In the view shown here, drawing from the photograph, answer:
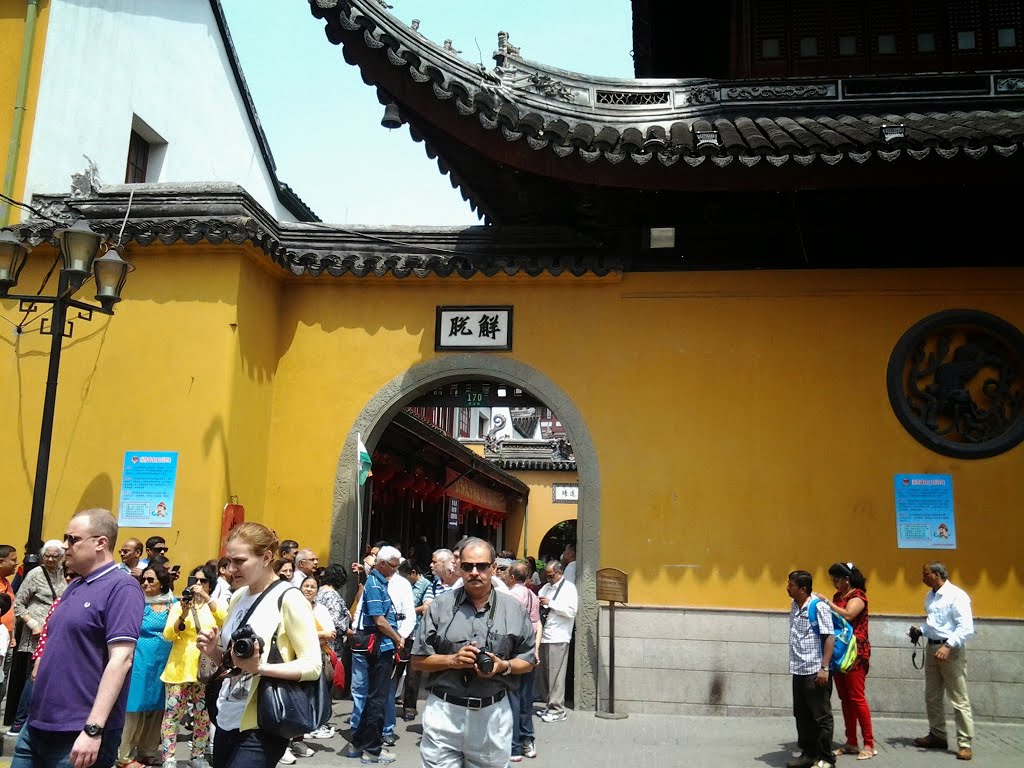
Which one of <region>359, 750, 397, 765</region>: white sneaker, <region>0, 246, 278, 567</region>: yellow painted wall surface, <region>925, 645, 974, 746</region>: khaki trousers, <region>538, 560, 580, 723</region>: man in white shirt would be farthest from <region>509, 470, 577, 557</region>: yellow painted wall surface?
<region>359, 750, 397, 765</region>: white sneaker

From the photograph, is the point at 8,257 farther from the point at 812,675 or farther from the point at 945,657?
the point at 945,657

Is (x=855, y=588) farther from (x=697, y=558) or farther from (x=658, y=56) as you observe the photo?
(x=658, y=56)

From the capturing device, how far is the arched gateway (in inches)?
318

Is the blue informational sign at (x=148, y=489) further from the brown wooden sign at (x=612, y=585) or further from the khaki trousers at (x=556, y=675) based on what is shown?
the brown wooden sign at (x=612, y=585)

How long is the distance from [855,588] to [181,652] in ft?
15.7

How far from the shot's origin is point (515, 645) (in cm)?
394

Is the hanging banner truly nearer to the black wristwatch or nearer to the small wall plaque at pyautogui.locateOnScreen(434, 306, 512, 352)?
the small wall plaque at pyautogui.locateOnScreen(434, 306, 512, 352)

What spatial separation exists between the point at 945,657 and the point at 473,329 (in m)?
4.91

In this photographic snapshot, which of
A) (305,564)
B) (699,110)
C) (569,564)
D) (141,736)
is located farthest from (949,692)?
(141,736)

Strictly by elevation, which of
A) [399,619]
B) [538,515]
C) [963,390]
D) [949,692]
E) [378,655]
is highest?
[963,390]

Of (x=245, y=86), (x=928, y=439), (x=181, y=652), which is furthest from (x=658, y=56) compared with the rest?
(x=181, y=652)

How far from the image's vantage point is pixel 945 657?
6594 mm

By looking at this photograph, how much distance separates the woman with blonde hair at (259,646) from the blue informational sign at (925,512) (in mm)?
6141

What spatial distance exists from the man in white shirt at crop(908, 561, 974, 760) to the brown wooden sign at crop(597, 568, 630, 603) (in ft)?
7.54
